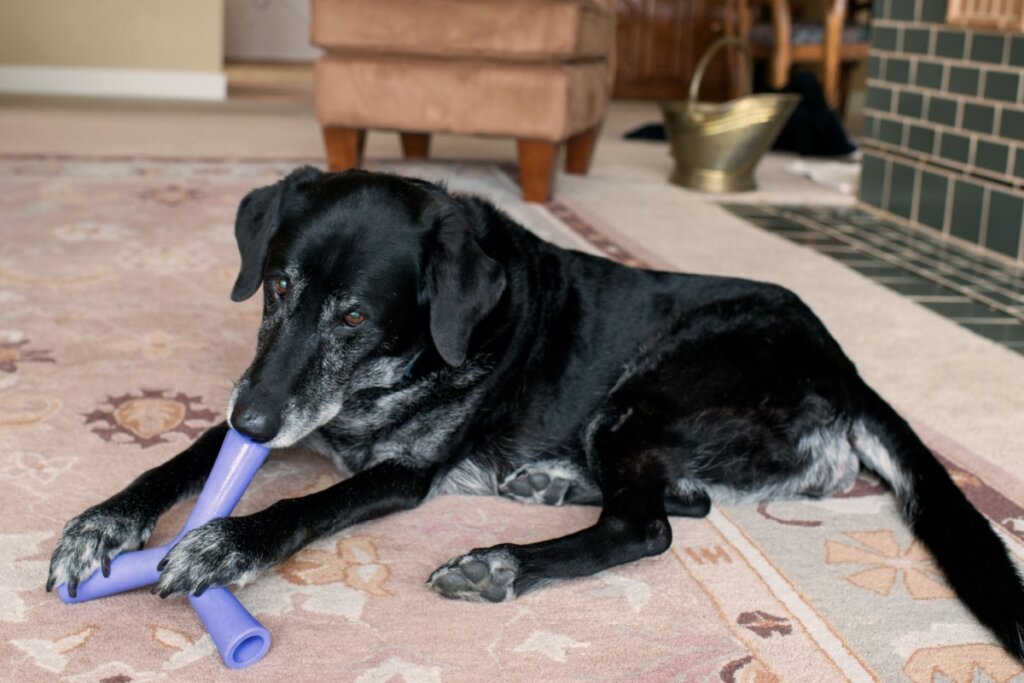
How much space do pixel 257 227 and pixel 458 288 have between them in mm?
399

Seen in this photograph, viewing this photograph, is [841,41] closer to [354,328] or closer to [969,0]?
[969,0]

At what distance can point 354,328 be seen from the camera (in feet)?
5.68

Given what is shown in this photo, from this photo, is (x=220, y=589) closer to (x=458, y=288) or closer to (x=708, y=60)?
(x=458, y=288)

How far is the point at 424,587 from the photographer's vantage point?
64.4 inches

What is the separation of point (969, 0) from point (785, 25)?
132 inches

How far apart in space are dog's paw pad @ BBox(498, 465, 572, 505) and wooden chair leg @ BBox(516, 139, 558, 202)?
2.85 metres

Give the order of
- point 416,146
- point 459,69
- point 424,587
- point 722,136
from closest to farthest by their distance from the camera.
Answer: point 424,587, point 459,69, point 722,136, point 416,146

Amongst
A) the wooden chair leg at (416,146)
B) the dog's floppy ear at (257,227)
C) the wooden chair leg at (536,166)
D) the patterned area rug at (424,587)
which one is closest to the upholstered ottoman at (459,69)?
the wooden chair leg at (536,166)

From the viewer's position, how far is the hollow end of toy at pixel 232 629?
139cm

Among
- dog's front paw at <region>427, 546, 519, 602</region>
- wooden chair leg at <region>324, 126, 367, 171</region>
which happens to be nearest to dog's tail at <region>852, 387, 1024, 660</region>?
dog's front paw at <region>427, 546, 519, 602</region>

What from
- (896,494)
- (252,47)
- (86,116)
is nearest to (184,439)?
(896,494)

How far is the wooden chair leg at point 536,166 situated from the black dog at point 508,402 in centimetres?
252

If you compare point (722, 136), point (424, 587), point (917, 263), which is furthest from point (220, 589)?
point (722, 136)

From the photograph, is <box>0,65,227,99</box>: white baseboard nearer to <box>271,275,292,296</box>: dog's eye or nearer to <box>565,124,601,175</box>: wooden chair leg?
<box>565,124,601,175</box>: wooden chair leg
